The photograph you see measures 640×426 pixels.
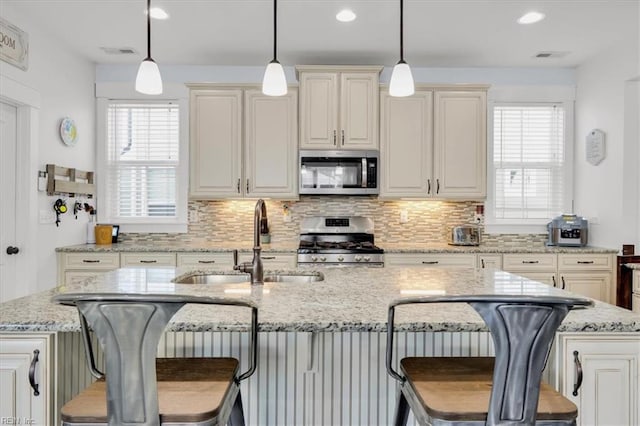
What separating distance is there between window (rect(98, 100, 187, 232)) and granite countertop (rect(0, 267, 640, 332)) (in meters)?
2.37

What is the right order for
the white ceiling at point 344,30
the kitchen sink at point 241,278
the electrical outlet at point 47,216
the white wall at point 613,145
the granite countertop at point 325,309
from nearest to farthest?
the granite countertop at point 325,309 < the kitchen sink at point 241,278 < the white ceiling at point 344,30 < the electrical outlet at point 47,216 < the white wall at point 613,145

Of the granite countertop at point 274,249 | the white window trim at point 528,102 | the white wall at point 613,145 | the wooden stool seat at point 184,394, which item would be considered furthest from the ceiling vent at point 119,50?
the white wall at point 613,145

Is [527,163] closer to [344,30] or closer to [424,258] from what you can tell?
[424,258]

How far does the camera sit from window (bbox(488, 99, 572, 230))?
14.3ft

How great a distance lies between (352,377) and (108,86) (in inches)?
151

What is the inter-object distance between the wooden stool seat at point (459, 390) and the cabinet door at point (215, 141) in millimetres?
2892

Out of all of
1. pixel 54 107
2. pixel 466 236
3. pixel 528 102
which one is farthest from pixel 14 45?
pixel 528 102

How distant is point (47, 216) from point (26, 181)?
374 mm

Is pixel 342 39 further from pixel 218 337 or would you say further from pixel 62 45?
pixel 218 337

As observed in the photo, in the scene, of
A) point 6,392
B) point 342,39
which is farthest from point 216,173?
point 6,392

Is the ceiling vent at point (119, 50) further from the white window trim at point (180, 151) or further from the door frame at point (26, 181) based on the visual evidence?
the door frame at point (26, 181)

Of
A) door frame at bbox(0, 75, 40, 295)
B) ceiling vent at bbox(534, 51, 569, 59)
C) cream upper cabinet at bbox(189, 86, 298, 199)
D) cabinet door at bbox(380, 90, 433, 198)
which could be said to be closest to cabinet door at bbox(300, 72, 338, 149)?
cream upper cabinet at bbox(189, 86, 298, 199)

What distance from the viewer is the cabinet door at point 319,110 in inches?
153

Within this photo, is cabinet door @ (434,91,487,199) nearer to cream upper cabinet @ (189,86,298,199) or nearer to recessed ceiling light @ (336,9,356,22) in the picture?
recessed ceiling light @ (336,9,356,22)
